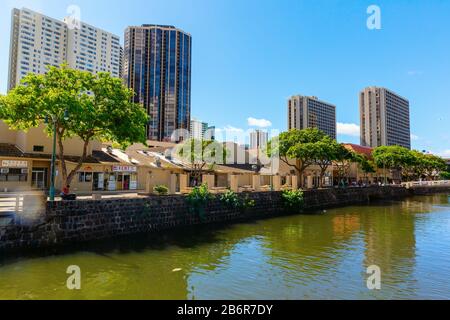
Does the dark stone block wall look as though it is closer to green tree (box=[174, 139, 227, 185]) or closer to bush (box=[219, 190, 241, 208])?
bush (box=[219, 190, 241, 208])

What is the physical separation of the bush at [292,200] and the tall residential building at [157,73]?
72877 millimetres

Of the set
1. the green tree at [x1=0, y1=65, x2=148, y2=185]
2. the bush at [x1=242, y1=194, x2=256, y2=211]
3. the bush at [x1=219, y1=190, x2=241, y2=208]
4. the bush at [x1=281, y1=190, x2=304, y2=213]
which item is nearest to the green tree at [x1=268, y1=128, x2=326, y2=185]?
the bush at [x1=281, y1=190, x2=304, y2=213]

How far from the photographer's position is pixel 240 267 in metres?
14.2

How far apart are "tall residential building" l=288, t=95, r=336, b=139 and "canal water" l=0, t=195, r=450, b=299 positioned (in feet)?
425

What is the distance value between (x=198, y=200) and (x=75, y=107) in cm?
1148

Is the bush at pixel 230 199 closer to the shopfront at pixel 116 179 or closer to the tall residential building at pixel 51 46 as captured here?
the shopfront at pixel 116 179

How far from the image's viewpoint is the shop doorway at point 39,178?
94.3 ft

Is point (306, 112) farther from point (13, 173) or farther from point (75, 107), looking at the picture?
point (75, 107)

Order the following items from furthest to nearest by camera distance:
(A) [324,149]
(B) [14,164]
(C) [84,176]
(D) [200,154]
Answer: (A) [324,149], (D) [200,154], (C) [84,176], (B) [14,164]

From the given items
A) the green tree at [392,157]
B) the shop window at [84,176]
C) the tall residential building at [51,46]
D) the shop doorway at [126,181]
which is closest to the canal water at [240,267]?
the shop window at [84,176]

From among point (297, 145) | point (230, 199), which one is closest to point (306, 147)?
point (297, 145)

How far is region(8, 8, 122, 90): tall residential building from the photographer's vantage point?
107 meters

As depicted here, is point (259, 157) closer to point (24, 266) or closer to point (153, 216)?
point (153, 216)
